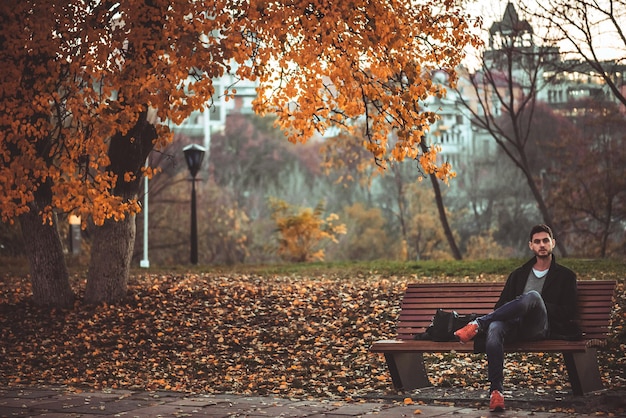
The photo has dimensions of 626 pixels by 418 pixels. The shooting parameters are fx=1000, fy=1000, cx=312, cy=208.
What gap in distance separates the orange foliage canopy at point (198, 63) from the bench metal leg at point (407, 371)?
2224mm

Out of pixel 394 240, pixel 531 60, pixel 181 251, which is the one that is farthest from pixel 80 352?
pixel 394 240

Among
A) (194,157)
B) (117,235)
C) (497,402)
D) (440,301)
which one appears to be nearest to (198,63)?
(440,301)

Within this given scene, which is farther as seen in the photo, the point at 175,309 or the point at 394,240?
the point at 394,240

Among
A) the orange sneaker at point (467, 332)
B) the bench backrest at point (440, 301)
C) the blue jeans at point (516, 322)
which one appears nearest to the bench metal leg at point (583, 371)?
the blue jeans at point (516, 322)

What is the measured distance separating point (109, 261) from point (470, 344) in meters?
7.51

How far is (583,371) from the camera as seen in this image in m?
7.86

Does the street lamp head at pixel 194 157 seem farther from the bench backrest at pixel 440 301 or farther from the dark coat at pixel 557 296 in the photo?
the dark coat at pixel 557 296

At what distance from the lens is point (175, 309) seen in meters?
13.7

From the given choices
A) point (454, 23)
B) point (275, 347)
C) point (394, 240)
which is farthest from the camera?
point (394, 240)

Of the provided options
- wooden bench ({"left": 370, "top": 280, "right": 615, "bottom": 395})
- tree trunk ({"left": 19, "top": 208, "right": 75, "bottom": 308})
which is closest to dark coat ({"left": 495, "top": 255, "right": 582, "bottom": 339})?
wooden bench ({"left": 370, "top": 280, "right": 615, "bottom": 395})

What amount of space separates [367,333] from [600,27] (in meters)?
13.2

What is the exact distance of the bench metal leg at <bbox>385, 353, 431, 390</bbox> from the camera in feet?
28.1

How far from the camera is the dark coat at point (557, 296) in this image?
779 centimetres

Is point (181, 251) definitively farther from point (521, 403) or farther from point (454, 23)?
point (521, 403)
